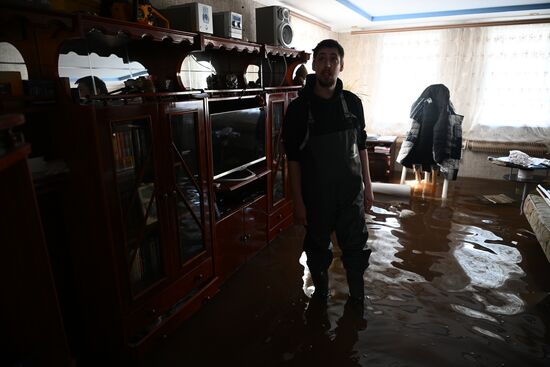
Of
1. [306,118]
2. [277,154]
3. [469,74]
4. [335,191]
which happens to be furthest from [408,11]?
[335,191]

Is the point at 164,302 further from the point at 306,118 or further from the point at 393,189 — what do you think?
the point at 393,189

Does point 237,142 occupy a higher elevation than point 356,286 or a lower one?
higher

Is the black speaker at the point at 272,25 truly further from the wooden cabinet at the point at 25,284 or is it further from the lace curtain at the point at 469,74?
the lace curtain at the point at 469,74

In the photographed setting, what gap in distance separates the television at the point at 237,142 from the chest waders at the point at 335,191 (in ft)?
2.08

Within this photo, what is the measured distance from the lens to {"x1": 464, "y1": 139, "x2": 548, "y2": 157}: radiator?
450 cm

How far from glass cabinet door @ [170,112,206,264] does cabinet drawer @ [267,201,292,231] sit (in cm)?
91

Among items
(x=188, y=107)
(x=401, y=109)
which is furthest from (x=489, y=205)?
(x=188, y=107)

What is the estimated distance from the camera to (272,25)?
284 centimetres

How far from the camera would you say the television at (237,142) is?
90.0 inches

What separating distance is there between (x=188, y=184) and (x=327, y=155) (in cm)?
74

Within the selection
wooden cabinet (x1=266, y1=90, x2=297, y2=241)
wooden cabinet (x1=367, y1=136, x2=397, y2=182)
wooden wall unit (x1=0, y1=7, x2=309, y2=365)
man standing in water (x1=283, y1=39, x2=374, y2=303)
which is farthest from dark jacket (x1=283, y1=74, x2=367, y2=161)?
wooden cabinet (x1=367, y1=136, x2=397, y2=182)

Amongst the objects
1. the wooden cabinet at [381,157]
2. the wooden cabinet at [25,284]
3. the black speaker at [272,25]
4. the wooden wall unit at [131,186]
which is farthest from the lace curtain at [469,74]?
the wooden cabinet at [25,284]

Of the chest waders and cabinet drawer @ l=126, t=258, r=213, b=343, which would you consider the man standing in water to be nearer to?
the chest waders

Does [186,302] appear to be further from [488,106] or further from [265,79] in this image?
[488,106]
